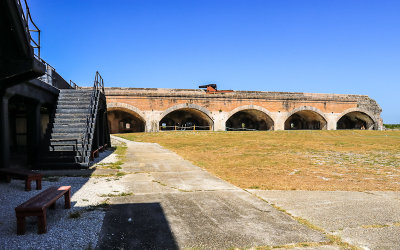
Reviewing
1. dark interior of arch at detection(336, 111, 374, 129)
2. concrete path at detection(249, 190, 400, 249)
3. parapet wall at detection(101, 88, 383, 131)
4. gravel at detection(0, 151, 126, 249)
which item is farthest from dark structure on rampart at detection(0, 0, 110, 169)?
dark interior of arch at detection(336, 111, 374, 129)

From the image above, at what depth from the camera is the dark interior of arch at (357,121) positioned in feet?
115

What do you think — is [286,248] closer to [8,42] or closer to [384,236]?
[384,236]

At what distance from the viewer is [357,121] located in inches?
1478

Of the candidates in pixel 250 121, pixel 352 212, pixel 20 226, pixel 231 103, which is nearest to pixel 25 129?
pixel 20 226

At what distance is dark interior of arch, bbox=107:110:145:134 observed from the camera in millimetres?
30906

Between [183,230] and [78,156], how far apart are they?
5780 millimetres

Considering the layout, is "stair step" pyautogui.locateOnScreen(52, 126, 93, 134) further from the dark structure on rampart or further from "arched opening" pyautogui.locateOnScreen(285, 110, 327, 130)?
"arched opening" pyautogui.locateOnScreen(285, 110, 327, 130)

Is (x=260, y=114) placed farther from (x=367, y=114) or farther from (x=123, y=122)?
(x=123, y=122)

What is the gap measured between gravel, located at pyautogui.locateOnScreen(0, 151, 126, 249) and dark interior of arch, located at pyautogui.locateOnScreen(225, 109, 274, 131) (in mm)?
27222

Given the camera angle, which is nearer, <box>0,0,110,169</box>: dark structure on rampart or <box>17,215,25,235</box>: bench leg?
<box>17,215,25,235</box>: bench leg

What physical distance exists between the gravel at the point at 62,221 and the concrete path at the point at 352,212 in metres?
2.99

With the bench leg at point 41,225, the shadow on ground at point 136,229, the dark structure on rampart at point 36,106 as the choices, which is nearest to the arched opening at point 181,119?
the dark structure on rampart at point 36,106

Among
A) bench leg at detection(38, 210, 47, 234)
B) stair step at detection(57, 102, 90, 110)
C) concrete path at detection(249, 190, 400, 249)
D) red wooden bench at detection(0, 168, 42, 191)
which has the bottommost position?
concrete path at detection(249, 190, 400, 249)

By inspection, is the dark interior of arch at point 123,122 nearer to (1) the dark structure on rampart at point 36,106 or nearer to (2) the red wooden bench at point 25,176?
(1) the dark structure on rampart at point 36,106
